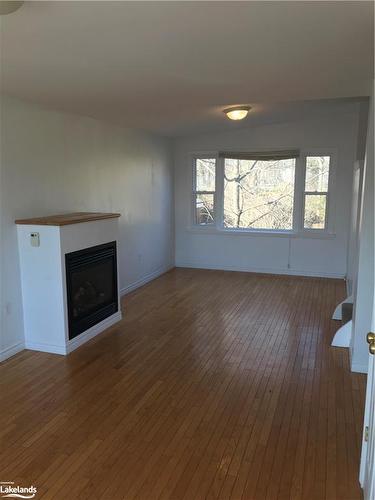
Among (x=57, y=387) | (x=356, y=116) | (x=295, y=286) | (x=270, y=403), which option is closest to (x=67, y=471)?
(x=57, y=387)

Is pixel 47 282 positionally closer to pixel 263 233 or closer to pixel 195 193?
pixel 195 193

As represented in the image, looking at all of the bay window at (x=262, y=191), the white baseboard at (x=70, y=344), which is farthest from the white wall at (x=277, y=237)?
the white baseboard at (x=70, y=344)

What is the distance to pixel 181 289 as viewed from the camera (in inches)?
225

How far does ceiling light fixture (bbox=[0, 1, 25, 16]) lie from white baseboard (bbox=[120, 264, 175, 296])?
3.98m

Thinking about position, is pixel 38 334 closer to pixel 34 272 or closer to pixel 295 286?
pixel 34 272

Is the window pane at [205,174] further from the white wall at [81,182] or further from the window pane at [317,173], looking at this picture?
the window pane at [317,173]

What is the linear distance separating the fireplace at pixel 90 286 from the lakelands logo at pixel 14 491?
5.43 feet

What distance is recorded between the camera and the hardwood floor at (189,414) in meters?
2.06

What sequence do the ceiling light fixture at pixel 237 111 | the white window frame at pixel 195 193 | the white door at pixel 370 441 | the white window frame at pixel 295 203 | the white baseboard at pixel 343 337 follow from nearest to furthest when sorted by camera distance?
the white door at pixel 370 441, the white baseboard at pixel 343 337, the ceiling light fixture at pixel 237 111, the white window frame at pixel 295 203, the white window frame at pixel 195 193

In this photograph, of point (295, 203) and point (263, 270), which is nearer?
point (295, 203)

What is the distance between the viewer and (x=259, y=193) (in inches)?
263

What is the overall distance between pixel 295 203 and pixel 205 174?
1.61 metres

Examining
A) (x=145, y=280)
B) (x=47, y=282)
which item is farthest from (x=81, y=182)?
(x=145, y=280)

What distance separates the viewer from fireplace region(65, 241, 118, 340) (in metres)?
3.62
